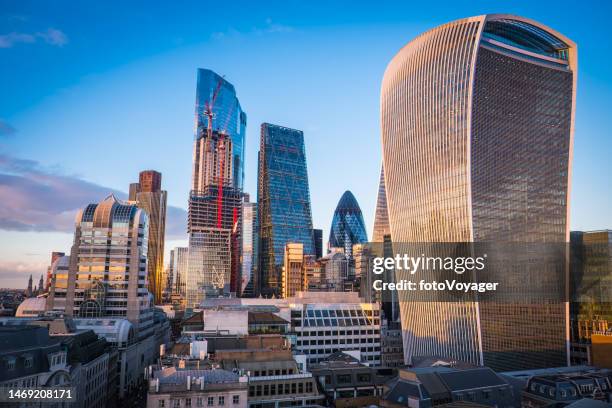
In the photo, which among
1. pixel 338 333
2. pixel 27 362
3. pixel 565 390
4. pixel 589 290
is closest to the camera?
pixel 27 362

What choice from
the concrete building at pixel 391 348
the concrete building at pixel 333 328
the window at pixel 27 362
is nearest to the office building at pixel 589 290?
the concrete building at pixel 391 348

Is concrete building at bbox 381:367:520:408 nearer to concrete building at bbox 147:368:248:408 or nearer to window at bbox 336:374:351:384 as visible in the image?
window at bbox 336:374:351:384

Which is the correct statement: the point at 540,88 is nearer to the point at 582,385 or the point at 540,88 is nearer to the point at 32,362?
the point at 582,385

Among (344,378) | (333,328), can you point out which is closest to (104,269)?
(333,328)

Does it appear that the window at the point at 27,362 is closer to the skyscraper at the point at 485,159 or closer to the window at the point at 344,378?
the window at the point at 344,378

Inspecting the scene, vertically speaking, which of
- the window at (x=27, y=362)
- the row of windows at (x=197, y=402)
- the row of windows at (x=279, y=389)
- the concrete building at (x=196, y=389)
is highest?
the window at (x=27, y=362)

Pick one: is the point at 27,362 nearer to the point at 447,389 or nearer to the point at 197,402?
the point at 197,402
